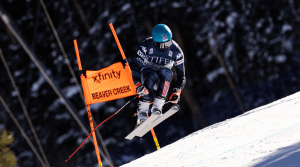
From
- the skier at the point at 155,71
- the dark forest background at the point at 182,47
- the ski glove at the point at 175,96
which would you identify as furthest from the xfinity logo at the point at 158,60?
the dark forest background at the point at 182,47

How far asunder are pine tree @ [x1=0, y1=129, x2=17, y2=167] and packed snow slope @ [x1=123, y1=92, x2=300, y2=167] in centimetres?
482

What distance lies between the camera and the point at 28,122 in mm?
6238

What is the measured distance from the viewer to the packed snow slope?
5.21 feet

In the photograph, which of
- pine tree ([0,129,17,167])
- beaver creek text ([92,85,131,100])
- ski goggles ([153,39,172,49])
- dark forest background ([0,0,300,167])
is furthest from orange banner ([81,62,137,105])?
pine tree ([0,129,17,167])

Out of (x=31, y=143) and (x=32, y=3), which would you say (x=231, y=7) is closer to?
(x=32, y=3)

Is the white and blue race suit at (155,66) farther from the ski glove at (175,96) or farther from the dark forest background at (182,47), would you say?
the dark forest background at (182,47)

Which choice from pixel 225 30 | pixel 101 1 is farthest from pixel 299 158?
pixel 101 1

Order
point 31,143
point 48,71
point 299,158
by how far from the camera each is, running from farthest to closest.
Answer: point 31,143 → point 48,71 → point 299,158

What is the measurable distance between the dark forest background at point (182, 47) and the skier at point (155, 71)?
278cm

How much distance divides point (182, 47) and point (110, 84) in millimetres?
2474

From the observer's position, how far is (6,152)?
648cm

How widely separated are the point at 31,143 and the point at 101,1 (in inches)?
159

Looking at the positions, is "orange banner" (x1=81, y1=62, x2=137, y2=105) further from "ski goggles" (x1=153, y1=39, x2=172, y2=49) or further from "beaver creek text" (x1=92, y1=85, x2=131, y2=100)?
"ski goggles" (x1=153, y1=39, x2=172, y2=49)

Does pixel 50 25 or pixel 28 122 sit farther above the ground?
pixel 50 25
